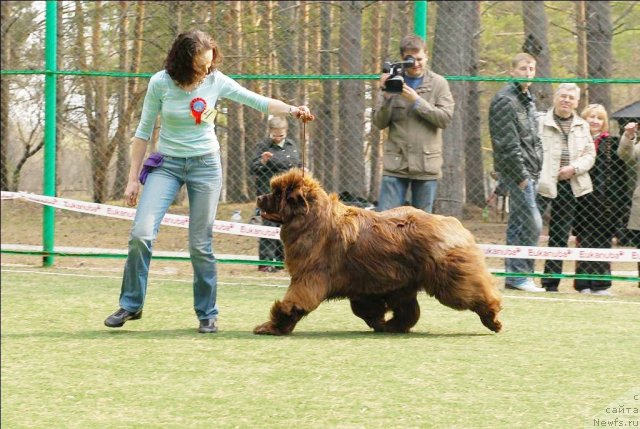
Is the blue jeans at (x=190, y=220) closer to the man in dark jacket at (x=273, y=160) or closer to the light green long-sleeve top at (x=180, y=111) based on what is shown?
the light green long-sleeve top at (x=180, y=111)

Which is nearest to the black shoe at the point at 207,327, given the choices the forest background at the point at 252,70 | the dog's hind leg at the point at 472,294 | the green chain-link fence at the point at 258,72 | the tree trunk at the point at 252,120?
the dog's hind leg at the point at 472,294

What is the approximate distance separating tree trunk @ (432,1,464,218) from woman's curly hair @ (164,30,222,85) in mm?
7436

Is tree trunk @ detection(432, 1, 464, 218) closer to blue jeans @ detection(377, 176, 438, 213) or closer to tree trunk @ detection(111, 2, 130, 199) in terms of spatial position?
tree trunk @ detection(111, 2, 130, 199)

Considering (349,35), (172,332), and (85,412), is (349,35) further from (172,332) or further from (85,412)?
(85,412)

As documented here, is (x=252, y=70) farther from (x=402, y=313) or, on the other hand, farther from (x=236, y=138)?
(x=402, y=313)

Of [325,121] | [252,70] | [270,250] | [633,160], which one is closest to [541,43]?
[325,121]

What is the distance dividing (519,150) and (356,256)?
339 cm

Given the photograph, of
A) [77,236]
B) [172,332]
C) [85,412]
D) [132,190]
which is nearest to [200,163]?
[132,190]

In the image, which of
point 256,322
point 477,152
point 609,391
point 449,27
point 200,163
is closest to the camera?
point 609,391

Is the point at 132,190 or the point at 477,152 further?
the point at 477,152

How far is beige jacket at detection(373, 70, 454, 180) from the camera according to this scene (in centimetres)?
898

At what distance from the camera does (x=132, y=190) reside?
22.4 ft

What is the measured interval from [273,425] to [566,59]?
2124 centimetres

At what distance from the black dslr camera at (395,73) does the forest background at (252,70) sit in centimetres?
429
